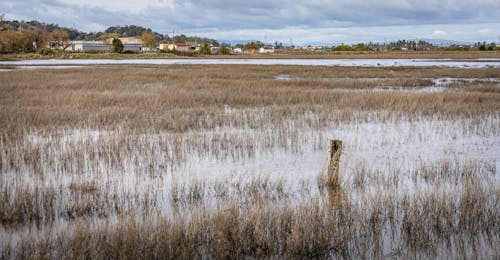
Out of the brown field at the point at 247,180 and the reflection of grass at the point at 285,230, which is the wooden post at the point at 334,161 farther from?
the reflection of grass at the point at 285,230

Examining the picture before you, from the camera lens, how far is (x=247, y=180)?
10906mm

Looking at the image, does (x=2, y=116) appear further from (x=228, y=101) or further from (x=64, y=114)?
(x=228, y=101)

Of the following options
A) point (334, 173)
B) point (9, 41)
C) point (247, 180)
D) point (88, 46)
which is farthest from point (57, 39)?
point (334, 173)

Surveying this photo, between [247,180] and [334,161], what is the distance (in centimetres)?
183

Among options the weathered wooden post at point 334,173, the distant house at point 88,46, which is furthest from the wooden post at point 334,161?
the distant house at point 88,46

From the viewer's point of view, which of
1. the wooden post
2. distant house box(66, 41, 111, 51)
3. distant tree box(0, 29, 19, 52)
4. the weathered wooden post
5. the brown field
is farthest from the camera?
distant house box(66, 41, 111, 51)

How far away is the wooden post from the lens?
10078 mm

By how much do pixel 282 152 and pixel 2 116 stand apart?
35.2ft

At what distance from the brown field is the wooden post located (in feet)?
0.66

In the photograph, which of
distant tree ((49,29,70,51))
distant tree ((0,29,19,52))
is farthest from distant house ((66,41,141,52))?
distant tree ((0,29,19,52))

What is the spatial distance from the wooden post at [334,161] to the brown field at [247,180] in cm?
20

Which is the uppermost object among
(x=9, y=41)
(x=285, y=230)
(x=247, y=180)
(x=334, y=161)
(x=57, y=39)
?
(x=57, y=39)

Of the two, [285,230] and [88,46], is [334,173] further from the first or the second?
[88,46]

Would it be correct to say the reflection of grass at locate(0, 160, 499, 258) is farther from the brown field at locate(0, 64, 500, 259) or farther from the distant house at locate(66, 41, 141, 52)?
the distant house at locate(66, 41, 141, 52)
